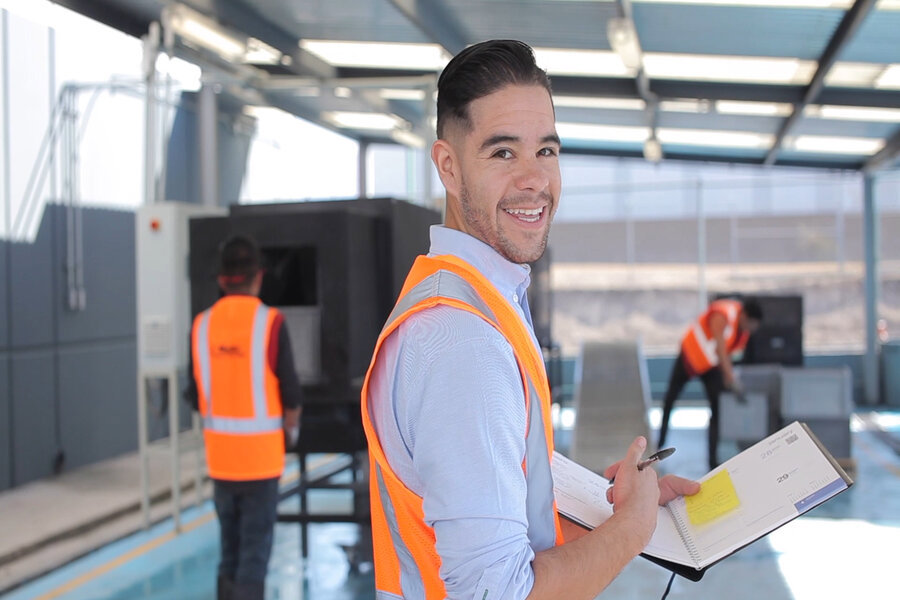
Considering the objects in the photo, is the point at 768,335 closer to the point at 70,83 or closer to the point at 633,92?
the point at 633,92

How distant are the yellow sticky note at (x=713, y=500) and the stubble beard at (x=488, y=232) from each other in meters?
0.66

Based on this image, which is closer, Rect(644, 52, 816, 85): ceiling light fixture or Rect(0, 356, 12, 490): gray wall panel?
Rect(0, 356, 12, 490): gray wall panel

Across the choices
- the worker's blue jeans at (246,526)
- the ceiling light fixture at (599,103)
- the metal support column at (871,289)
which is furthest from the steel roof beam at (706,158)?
the worker's blue jeans at (246,526)

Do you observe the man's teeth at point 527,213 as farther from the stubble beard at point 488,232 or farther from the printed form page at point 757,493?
the printed form page at point 757,493

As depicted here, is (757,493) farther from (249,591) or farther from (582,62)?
(582,62)

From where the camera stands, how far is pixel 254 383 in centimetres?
417

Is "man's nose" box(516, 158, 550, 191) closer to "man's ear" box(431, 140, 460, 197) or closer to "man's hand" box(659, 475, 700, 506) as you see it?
"man's ear" box(431, 140, 460, 197)

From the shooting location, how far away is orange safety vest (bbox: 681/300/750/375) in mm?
8195

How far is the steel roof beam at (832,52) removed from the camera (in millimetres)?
6162

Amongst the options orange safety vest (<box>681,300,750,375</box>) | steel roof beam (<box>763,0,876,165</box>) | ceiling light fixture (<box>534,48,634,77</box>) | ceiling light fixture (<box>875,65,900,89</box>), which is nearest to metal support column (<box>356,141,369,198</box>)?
ceiling light fixture (<box>534,48,634,77</box>)

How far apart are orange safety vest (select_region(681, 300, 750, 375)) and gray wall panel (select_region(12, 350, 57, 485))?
19.6ft

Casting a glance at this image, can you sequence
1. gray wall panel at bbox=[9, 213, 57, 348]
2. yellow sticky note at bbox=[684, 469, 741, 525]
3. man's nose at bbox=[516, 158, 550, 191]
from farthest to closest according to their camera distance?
gray wall panel at bbox=[9, 213, 57, 348] → yellow sticky note at bbox=[684, 469, 741, 525] → man's nose at bbox=[516, 158, 550, 191]

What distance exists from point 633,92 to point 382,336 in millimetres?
9198

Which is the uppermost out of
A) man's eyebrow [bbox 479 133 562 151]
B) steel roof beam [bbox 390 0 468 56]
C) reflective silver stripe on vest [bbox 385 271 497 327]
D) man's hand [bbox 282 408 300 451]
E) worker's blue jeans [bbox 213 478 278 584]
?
steel roof beam [bbox 390 0 468 56]
